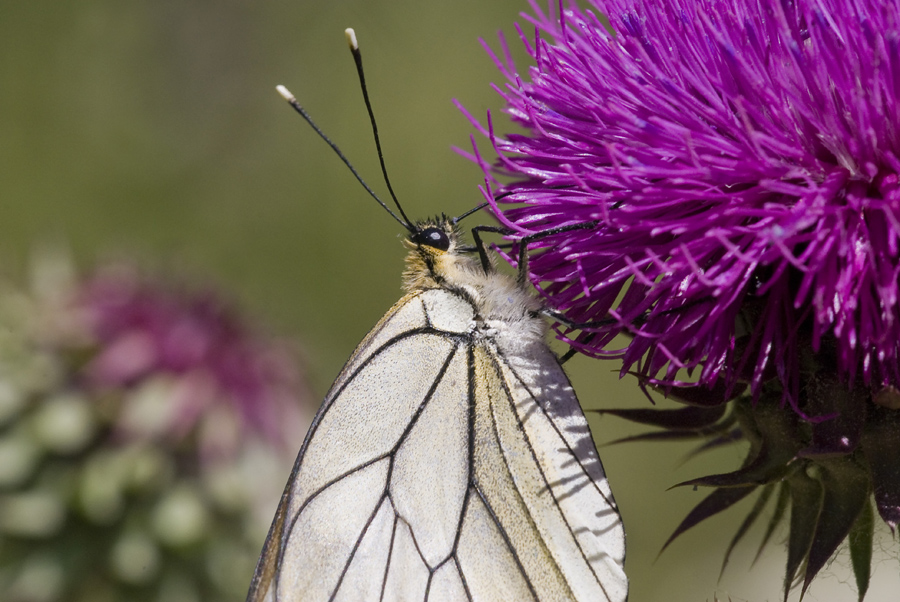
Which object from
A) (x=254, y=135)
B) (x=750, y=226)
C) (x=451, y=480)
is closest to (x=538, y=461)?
(x=451, y=480)

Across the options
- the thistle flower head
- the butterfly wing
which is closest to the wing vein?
the butterfly wing

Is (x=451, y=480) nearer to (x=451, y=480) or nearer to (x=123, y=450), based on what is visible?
(x=451, y=480)

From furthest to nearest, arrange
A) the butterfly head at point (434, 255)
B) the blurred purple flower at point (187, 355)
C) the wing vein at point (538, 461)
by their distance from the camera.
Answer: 1. the blurred purple flower at point (187, 355)
2. the butterfly head at point (434, 255)
3. the wing vein at point (538, 461)

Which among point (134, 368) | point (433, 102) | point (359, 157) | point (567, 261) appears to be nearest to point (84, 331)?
point (134, 368)

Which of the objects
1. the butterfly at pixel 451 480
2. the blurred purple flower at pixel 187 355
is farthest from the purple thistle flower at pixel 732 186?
the blurred purple flower at pixel 187 355

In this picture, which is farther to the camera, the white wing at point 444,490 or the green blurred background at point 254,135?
the green blurred background at point 254,135

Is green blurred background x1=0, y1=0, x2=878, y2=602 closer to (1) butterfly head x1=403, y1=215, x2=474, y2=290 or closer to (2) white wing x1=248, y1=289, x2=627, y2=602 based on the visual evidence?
(1) butterfly head x1=403, y1=215, x2=474, y2=290

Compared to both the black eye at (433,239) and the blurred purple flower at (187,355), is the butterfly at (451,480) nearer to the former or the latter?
the black eye at (433,239)
